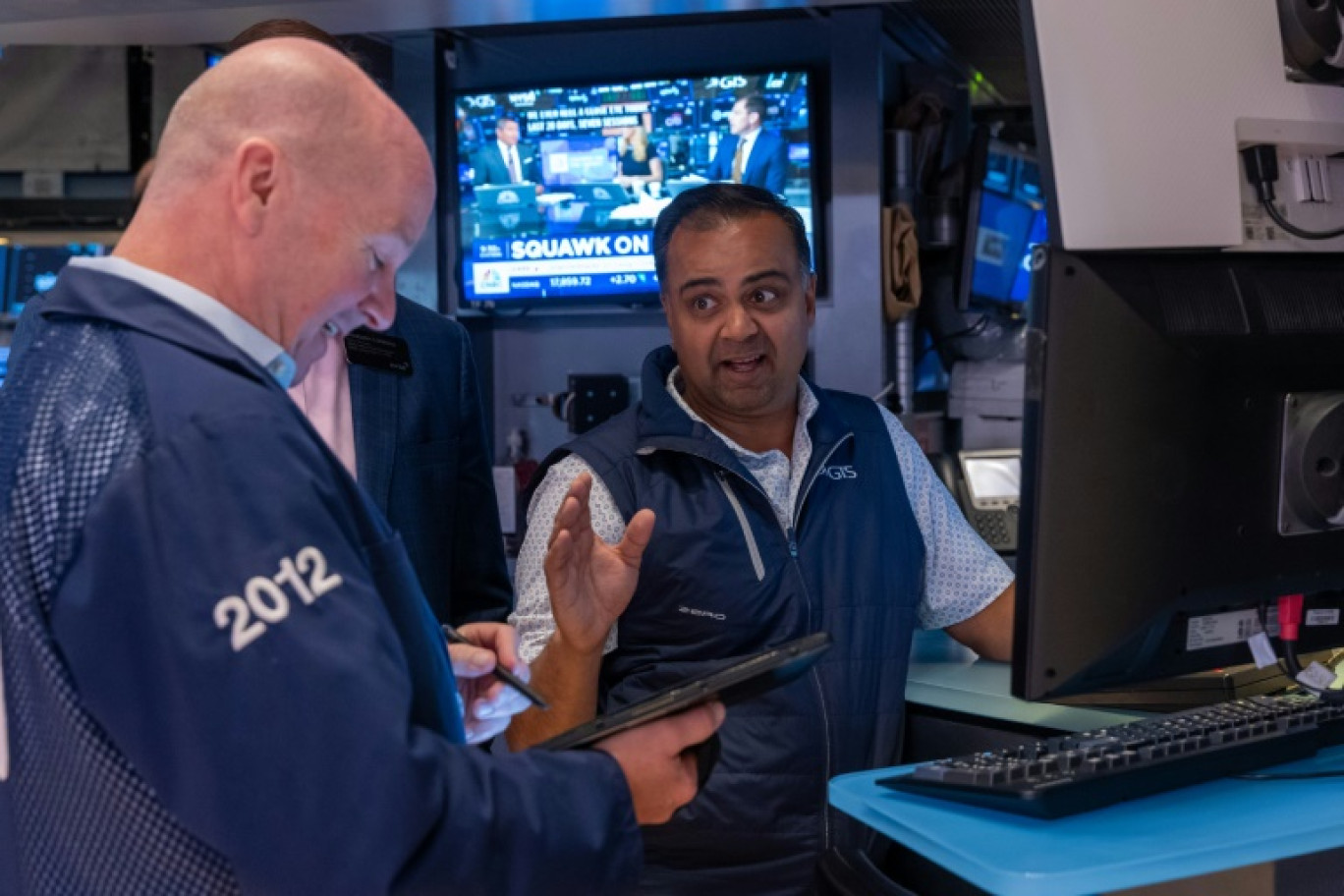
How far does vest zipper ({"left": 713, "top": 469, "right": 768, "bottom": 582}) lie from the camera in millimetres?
2312

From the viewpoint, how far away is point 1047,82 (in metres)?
1.45

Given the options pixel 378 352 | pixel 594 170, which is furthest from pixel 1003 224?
pixel 378 352

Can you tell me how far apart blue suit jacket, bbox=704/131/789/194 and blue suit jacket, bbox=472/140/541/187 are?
0.62m

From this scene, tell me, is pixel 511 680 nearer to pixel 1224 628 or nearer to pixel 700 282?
pixel 1224 628

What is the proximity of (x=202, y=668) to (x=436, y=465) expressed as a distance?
140 cm

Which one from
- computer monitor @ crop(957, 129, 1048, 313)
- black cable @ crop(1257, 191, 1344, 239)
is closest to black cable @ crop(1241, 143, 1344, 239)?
black cable @ crop(1257, 191, 1344, 239)

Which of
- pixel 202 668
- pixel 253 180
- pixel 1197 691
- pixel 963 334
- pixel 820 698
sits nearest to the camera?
pixel 202 668

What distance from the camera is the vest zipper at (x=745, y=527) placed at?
91.0 inches

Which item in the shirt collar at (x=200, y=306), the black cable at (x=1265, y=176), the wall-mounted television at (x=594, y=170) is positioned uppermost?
the wall-mounted television at (x=594, y=170)

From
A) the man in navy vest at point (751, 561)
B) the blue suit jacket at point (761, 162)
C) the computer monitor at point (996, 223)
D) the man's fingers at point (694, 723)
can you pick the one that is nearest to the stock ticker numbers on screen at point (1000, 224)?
the computer monitor at point (996, 223)

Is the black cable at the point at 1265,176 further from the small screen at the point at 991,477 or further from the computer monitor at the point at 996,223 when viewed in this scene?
the computer monitor at the point at 996,223

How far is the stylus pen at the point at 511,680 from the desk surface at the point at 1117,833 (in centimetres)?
35

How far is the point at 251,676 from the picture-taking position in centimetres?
105

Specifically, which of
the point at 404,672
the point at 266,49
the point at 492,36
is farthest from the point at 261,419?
the point at 492,36
